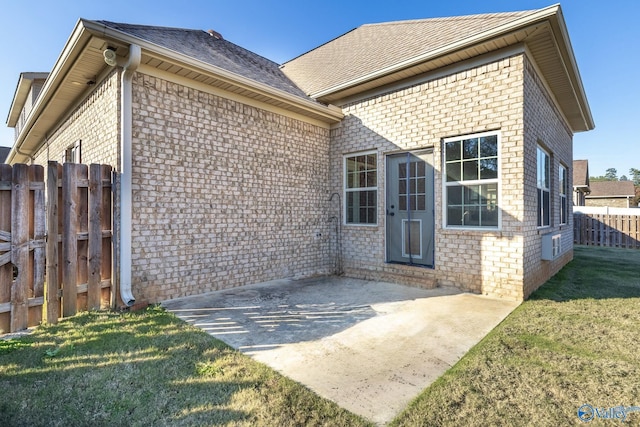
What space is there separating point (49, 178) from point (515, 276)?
6.79m

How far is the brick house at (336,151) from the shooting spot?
184 inches

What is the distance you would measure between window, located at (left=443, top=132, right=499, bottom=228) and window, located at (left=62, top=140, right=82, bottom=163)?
7223 mm

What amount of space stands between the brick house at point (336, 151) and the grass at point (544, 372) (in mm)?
1154

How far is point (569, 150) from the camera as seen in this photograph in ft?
31.7

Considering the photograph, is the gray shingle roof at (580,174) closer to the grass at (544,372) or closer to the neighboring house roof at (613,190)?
the neighboring house roof at (613,190)

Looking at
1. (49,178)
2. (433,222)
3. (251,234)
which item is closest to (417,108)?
(433,222)

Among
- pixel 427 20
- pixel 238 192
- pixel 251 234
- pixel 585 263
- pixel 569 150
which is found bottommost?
pixel 585 263

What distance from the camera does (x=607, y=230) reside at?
520 inches

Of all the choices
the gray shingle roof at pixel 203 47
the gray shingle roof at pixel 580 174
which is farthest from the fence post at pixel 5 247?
the gray shingle roof at pixel 580 174

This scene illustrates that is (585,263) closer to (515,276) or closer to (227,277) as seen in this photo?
(515,276)

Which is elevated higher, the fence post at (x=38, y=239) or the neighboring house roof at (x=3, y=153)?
the neighboring house roof at (x=3, y=153)

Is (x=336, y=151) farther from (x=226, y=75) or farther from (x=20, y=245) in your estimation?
(x=20, y=245)

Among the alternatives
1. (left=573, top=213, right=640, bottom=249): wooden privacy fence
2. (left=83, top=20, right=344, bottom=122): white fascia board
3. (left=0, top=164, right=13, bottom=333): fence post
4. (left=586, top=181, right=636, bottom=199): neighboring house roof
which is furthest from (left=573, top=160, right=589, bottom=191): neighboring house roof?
(left=0, top=164, right=13, bottom=333): fence post

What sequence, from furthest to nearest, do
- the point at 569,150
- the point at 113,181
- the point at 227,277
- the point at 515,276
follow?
the point at 569,150 < the point at 227,277 < the point at 515,276 < the point at 113,181
